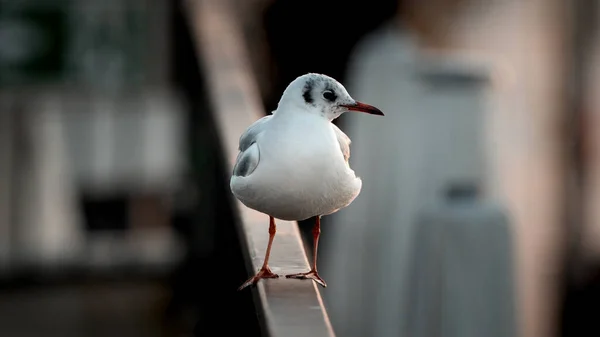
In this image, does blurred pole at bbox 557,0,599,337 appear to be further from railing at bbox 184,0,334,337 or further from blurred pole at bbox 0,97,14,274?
blurred pole at bbox 0,97,14,274

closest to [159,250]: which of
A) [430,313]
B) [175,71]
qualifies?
[175,71]

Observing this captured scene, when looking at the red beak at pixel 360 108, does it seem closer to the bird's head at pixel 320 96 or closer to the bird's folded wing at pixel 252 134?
the bird's head at pixel 320 96

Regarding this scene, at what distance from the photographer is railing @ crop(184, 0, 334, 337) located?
251 centimetres

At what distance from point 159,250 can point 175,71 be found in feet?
4.53

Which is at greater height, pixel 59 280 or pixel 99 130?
pixel 99 130

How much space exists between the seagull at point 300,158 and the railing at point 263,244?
19 centimetres

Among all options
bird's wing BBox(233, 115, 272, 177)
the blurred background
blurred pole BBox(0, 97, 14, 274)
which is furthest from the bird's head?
blurred pole BBox(0, 97, 14, 274)

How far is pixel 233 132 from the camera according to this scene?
456cm

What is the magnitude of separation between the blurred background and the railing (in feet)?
0.44

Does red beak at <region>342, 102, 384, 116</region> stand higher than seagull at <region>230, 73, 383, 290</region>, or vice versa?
red beak at <region>342, 102, 384, 116</region>

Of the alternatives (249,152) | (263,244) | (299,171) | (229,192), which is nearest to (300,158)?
(299,171)

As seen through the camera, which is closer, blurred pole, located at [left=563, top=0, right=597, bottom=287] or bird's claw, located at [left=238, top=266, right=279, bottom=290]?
bird's claw, located at [left=238, top=266, right=279, bottom=290]

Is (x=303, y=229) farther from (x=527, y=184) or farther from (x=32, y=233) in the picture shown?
(x=527, y=184)

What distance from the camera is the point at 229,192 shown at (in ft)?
13.6
